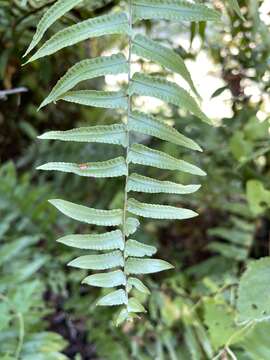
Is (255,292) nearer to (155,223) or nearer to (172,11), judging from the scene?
(172,11)

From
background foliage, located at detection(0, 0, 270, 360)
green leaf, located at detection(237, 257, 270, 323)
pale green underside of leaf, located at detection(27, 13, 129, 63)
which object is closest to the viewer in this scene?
pale green underside of leaf, located at detection(27, 13, 129, 63)

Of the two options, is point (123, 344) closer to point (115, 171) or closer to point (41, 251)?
point (41, 251)

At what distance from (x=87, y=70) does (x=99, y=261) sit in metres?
0.20

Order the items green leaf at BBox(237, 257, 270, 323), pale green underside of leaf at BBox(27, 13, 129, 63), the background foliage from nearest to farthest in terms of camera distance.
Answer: pale green underside of leaf at BBox(27, 13, 129, 63), green leaf at BBox(237, 257, 270, 323), the background foliage

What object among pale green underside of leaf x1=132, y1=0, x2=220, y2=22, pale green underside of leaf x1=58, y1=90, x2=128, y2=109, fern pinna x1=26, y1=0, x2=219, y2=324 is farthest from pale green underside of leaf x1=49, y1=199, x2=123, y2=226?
pale green underside of leaf x1=132, y1=0, x2=220, y2=22

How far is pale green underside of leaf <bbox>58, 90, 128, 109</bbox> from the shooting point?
58 centimetres

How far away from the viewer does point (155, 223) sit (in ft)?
5.34

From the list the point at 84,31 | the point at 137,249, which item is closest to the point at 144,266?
the point at 137,249

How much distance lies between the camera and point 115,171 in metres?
0.61

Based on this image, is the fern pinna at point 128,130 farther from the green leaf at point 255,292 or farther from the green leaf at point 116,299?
the green leaf at point 255,292

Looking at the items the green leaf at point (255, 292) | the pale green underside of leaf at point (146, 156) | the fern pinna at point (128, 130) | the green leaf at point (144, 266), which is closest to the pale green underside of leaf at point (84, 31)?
the fern pinna at point (128, 130)

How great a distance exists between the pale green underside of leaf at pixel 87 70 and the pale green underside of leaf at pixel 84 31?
→ 26 mm

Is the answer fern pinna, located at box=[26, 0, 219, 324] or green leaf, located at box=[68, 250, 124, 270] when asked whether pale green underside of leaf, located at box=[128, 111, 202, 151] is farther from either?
green leaf, located at box=[68, 250, 124, 270]

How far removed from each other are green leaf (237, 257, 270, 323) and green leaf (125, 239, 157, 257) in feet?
0.60
